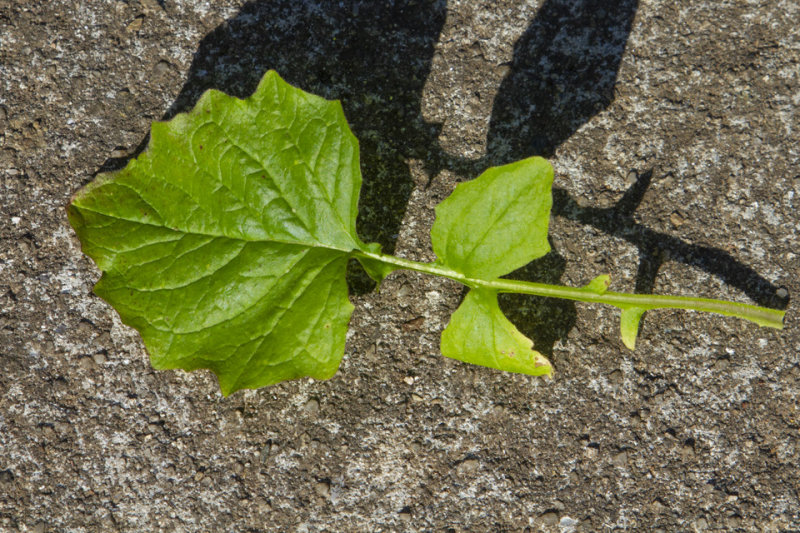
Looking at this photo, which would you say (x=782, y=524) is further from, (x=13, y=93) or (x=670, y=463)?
(x=13, y=93)

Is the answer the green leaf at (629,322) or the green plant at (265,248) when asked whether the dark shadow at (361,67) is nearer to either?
the green plant at (265,248)

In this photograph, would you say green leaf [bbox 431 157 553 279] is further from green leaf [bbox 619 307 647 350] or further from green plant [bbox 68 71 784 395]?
green leaf [bbox 619 307 647 350]

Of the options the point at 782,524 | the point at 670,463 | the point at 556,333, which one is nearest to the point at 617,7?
the point at 556,333

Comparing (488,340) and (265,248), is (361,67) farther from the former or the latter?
(488,340)

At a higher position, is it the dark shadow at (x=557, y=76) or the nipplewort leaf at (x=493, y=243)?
the dark shadow at (x=557, y=76)

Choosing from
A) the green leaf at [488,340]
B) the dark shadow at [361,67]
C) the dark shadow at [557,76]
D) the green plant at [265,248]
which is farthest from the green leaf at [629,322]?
the dark shadow at [361,67]

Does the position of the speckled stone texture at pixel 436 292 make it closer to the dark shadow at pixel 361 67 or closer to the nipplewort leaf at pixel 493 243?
the dark shadow at pixel 361 67

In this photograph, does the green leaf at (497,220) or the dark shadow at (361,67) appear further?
the dark shadow at (361,67)

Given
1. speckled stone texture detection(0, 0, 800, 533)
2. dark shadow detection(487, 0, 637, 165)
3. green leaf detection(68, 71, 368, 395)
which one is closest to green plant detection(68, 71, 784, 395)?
green leaf detection(68, 71, 368, 395)
